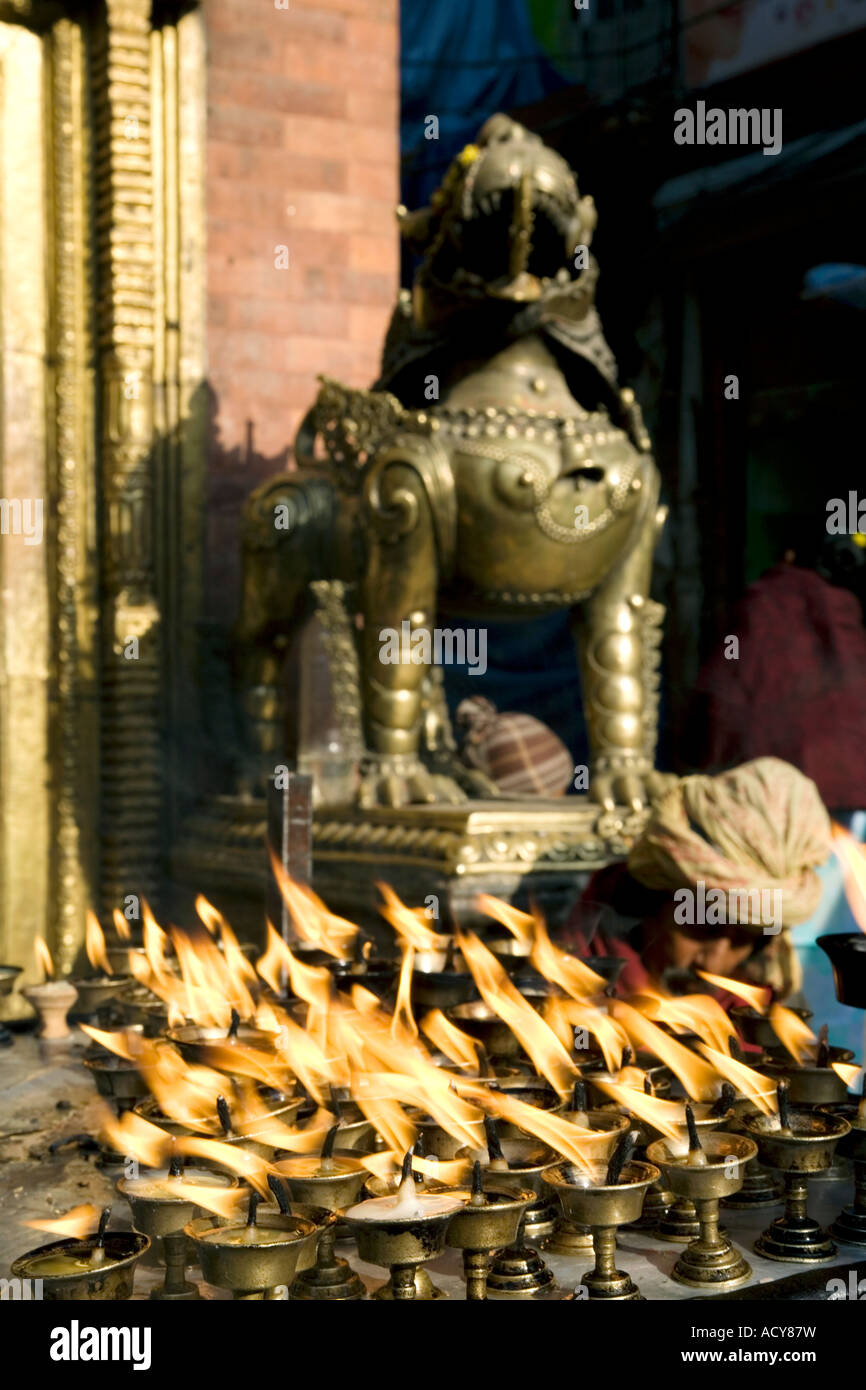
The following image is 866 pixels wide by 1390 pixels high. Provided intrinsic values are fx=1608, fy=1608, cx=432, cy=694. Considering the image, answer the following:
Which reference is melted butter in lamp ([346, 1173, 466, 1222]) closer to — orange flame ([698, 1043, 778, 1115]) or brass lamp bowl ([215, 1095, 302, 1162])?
brass lamp bowl ([215, 1095, 302, 1162])

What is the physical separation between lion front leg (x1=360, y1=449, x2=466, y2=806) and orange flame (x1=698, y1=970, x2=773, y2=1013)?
130cm

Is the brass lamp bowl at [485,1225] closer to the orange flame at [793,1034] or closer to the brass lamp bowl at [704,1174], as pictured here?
the brass lamp bowl at [704,1174]

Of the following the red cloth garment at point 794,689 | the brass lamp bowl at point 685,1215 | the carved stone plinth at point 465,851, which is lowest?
the brass lamp bowl at point 685,1215

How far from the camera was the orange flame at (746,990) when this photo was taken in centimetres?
266

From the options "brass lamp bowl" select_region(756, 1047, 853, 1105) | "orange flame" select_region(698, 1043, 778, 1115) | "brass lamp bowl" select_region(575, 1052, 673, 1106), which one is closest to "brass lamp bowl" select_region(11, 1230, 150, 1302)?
"brass lamp bowl" select_region(575, 1052, 673, 1106)

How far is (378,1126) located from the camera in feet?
6.70

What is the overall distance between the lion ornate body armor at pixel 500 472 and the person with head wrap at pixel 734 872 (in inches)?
38.6

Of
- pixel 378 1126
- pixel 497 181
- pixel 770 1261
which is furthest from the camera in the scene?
pixel 497 181

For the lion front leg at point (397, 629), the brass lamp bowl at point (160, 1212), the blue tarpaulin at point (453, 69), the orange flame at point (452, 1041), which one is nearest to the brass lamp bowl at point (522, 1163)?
the orange flame at point (452, 1041)

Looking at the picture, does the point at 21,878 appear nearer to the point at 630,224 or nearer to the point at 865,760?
the point at 865,760

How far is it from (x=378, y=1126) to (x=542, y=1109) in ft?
0.77

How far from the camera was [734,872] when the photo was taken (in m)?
2.86

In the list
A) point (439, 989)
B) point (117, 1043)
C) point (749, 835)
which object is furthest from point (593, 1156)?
point (749, 835)

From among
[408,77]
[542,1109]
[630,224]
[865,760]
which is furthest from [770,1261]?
[408,77]
